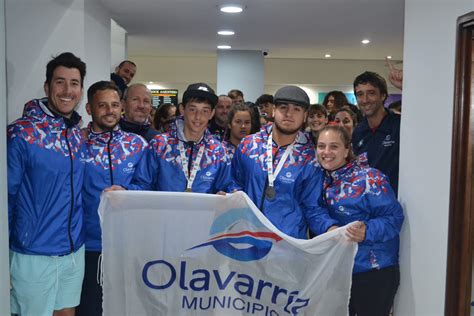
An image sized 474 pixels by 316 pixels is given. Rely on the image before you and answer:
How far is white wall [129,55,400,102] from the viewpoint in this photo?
1342 cm

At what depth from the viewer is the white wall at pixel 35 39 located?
3.67m

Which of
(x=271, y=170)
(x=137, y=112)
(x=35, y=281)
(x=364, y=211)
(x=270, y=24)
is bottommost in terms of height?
(x=35, y=281)

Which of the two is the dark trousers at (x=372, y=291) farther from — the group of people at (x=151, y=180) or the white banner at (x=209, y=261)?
the white banner at (x=209, y=261)

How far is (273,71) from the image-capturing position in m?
13.5

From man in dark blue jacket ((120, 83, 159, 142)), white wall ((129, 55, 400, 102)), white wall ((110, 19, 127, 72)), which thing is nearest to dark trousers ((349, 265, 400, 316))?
man in dark blue jacket ((120, 83, 159, 142))

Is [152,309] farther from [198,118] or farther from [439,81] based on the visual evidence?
[439,81]

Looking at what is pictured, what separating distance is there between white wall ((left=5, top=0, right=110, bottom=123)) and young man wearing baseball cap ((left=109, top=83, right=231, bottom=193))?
1.32 m

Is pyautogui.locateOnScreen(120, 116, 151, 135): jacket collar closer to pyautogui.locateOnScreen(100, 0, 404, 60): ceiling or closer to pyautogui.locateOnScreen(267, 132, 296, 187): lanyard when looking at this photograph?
pyautogui.locateOnScreen(100, 0, 404, 60): ceiling

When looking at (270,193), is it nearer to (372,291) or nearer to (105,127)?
(372,291)

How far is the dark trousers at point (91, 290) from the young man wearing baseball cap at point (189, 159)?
51 cm

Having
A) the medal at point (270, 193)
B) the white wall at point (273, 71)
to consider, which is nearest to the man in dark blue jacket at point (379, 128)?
the medal at point (270, 193)

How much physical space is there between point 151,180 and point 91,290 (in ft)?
2.48

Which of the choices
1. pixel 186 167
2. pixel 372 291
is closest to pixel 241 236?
pixel 186 167

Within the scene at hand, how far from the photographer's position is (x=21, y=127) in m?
2.51
